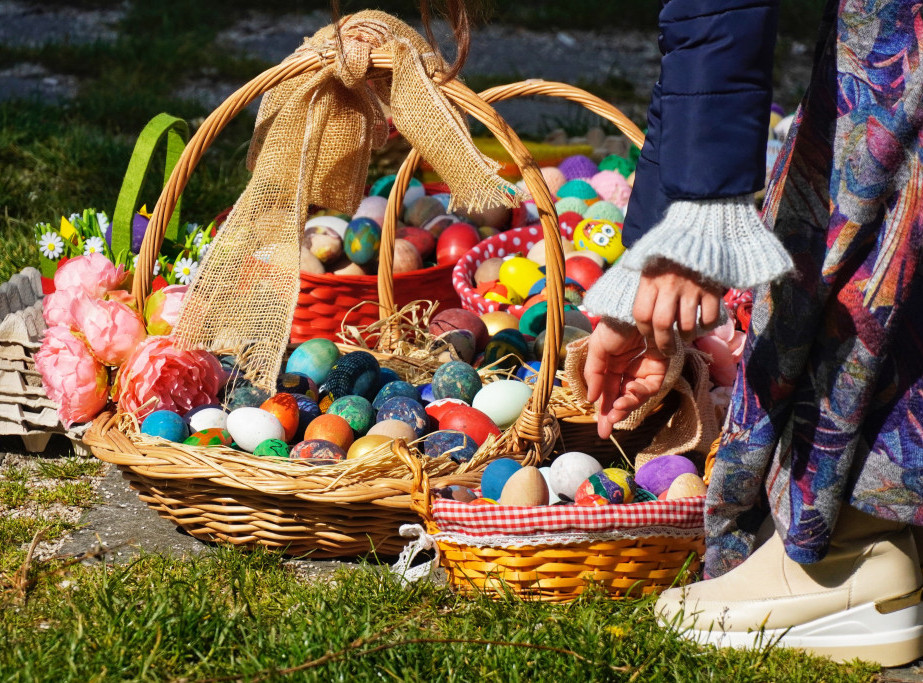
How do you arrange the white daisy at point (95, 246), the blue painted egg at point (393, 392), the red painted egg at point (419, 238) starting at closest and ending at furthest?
the blue painted egg at point (393, 392), the white daisy at point (95, 246), the red painted egg at point (419, 238)

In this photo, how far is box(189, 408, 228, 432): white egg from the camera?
85.7 inches

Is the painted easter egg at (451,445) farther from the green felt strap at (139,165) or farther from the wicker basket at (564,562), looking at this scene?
the green felt strap at (139,165)

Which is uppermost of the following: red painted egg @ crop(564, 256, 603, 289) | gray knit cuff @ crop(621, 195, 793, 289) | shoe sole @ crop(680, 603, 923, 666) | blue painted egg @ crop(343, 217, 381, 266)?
gray knit cuff @ crop(621, 195, 793, 289)

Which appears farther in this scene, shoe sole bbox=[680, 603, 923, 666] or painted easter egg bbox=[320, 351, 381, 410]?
painted easter egg bbox=[320, 351, 381, 410]

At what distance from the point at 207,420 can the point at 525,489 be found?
0.77 meters

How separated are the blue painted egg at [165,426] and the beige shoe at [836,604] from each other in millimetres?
1039

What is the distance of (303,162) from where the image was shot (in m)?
2.11

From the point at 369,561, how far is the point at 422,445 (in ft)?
0.93

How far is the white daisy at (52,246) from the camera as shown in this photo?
2682 mm

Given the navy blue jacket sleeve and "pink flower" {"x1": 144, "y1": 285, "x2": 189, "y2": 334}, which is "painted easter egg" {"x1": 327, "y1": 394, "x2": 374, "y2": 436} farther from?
the navy blue jacket sleeve

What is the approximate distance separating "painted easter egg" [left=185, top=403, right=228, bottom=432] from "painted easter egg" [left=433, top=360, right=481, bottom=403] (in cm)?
50

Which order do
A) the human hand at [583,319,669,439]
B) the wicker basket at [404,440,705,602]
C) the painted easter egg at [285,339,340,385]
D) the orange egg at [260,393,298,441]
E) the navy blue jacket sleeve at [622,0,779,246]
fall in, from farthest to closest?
1. the painted easter egg at [285,339,340,385]
2. the orange egg at [260,393,298,441]
3. the wicker basket at [404,440,705,602]
4. the human hand at [583,319,669,439]
5. the navy blue jacket sleeve at [622,0,779,246]

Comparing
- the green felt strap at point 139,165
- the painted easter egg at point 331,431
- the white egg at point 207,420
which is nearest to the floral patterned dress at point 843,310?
the painted easter egg at point 331,431

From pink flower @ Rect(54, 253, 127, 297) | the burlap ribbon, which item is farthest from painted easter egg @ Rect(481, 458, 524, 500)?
pink flower @ Rect(54, 253, 127, 297)
